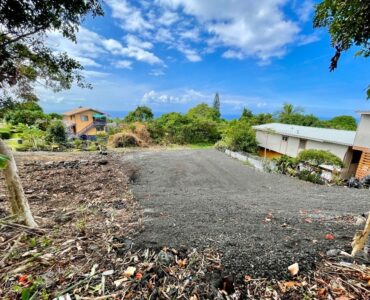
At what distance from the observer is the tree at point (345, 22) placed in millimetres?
1821

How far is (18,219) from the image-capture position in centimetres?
242

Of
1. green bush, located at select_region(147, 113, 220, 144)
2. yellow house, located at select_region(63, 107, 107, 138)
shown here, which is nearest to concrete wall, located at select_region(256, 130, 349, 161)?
green bush, located at select_region(147, 113, 220, 144)

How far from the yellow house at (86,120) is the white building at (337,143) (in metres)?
23.5

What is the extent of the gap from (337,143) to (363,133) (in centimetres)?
146

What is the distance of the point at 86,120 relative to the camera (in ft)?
97.8

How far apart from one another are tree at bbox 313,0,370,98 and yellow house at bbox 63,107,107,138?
100ft

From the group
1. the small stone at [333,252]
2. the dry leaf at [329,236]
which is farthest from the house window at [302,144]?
the small stone at [333,252]

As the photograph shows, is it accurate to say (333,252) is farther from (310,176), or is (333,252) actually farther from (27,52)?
(310,176)

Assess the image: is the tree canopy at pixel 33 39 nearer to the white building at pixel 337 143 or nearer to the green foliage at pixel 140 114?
the white building at pixel 337 143

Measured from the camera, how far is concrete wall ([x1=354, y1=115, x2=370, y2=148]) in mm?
10133

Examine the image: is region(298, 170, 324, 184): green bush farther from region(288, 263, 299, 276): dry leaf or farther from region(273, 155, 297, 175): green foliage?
region(288, 263, 299, 276): dry leaf

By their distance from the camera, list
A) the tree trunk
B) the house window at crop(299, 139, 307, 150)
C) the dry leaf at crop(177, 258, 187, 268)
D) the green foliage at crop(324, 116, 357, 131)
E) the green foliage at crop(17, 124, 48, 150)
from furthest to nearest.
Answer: the green foliage at crop(324, 116, 357, 131) → the house window at crop(299, 139, 307, 150) → the green foliage at crop(17, 124, 48, 150) → the tree trunk → the dry leaf at crop(177, 258, 187, 268)

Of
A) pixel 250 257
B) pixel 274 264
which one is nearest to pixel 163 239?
pixel 250 257

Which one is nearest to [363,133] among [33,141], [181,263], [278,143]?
[278,143]
